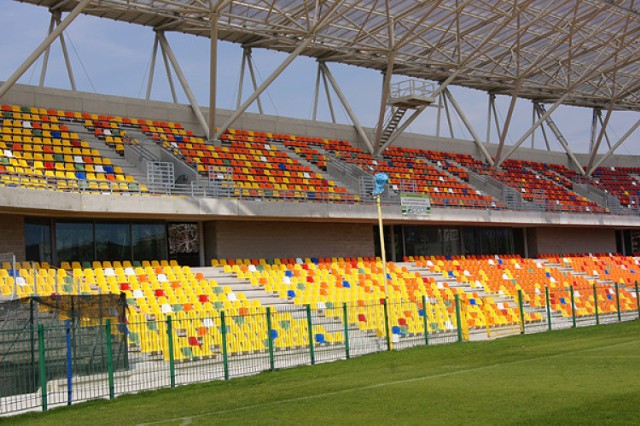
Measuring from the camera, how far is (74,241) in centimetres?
2948

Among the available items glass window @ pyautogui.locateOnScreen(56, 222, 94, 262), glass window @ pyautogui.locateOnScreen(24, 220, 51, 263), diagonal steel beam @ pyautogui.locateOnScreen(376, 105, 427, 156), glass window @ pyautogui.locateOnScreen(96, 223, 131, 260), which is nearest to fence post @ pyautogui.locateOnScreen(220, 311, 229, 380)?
glass window @ pyautogui.locateOnScreen(24, 220, 51, 263)

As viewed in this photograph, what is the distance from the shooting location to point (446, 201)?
40.3m

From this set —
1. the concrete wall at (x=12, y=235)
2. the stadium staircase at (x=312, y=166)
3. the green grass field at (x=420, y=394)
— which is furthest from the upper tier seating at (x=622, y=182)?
the concrete wall at (x=12, y=235)

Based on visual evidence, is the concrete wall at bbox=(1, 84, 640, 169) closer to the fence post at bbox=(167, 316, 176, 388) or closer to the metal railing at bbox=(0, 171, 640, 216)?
the metal railing at bbox=(0, 171, 640, 216)

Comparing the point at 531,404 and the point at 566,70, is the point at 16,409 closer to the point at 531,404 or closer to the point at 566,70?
the point at 531,404

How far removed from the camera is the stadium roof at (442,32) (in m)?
36.6

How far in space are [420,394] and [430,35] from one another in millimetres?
32846

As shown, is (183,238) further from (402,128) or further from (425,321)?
(402,128)

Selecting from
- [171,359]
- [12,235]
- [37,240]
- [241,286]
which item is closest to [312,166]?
[241,286]

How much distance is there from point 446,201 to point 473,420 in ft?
98.1

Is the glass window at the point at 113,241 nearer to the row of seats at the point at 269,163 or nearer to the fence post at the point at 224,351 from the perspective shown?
the row of seats at the point at 269,163

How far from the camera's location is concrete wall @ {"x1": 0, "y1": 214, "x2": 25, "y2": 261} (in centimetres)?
A: 2716

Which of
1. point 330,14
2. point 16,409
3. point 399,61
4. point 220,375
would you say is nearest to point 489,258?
point 399,61

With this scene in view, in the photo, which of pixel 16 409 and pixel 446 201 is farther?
pixel 446 201
